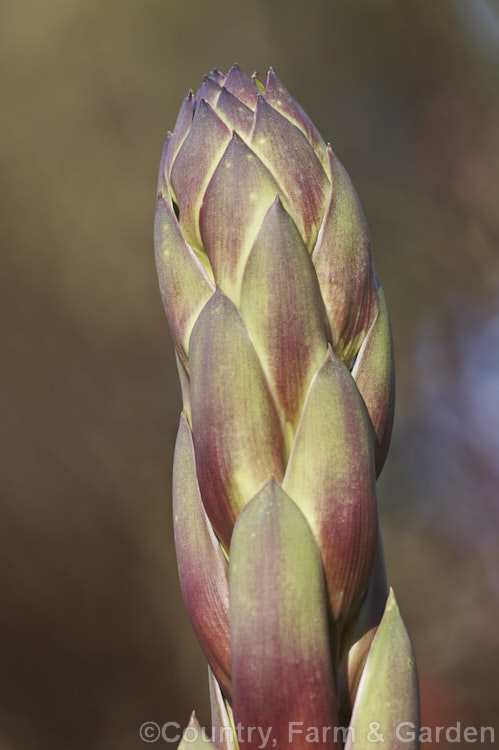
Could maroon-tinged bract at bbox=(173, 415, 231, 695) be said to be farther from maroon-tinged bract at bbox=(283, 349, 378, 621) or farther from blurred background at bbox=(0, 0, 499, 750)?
blurred background at bbox=(0, 0, 499, 750)

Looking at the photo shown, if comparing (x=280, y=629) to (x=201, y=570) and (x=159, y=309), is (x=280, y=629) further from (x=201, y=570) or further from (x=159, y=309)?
(x=159, y=309)

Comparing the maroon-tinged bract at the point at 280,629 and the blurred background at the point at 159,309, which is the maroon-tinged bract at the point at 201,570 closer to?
the maroon-tinged bract at the point at 280,629

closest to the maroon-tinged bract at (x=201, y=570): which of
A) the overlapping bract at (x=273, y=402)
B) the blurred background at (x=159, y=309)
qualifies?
the overlapping bract at (x=273, y=402)

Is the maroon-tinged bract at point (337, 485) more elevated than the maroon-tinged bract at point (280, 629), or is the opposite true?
the maroon-tinged bract at point (337, 485)

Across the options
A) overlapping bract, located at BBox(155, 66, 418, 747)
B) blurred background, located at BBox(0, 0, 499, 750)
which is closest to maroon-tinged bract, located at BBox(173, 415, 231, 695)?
overlapping bract, located at BBox(155, 66, 418, 747)

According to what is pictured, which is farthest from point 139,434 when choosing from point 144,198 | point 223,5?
point 223,5

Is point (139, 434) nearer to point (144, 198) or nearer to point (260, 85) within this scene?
point (144, 198)
